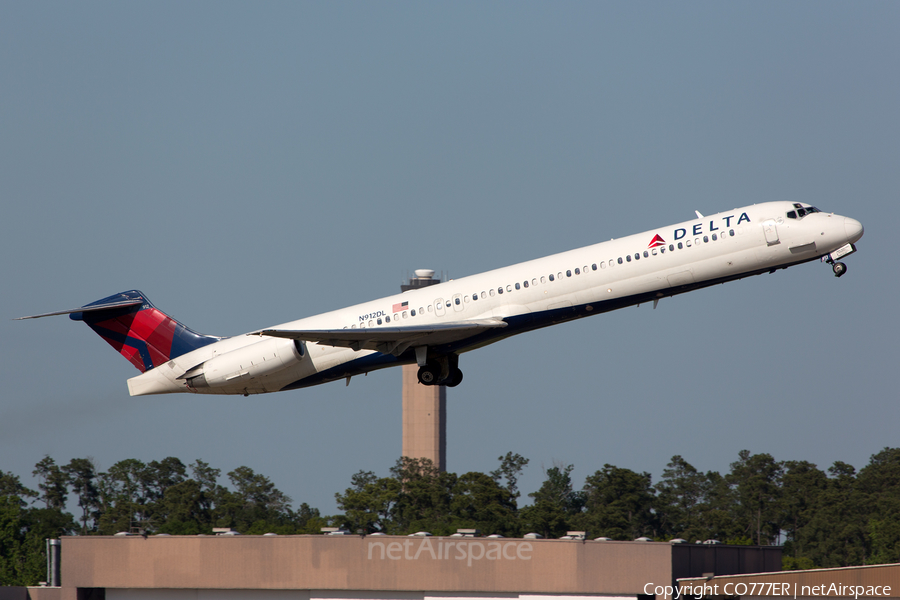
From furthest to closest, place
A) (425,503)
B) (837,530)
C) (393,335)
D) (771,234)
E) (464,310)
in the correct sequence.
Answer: (425,503), (837,530), (464,310), (393,335), (771,234)

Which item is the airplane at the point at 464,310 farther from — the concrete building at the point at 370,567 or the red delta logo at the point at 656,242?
the concrete building at the point at 370,567

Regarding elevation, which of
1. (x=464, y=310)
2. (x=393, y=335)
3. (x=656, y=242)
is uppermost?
(x=656, y=242)

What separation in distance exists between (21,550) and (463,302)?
2825 inches

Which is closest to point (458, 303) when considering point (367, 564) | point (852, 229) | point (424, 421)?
point (852, 229)

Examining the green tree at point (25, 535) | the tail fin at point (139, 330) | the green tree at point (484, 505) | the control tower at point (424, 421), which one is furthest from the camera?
the control tower at point (424, 421)

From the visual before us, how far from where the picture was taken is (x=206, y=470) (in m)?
118

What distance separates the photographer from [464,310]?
3878cm

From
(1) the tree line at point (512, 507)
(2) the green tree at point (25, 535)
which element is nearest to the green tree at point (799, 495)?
(1) the tree line at point (512, 507)

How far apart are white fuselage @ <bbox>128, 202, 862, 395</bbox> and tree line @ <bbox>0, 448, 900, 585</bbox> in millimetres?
55930

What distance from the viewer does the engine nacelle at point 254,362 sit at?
40594 mm

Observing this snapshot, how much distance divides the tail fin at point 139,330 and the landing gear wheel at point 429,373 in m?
7.89

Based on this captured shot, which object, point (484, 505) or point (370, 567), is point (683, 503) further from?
point (370, 567)

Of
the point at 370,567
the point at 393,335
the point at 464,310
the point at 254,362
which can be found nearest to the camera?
the point at 393,335
